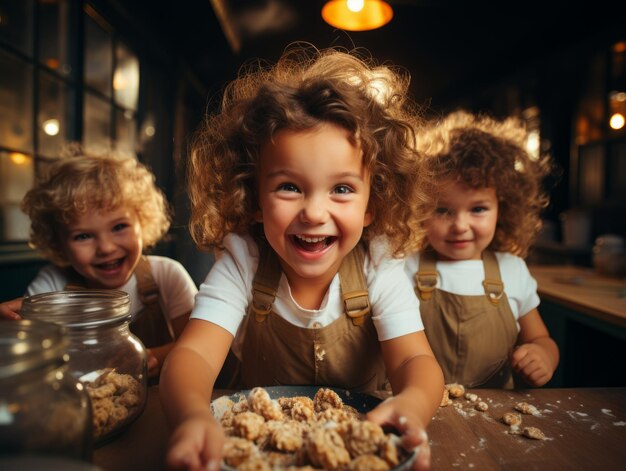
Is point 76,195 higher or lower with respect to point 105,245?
higher

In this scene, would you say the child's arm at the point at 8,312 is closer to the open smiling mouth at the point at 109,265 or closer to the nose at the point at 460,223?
the open smiling mouth at the point at 109,265

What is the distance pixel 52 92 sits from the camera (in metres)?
2.25

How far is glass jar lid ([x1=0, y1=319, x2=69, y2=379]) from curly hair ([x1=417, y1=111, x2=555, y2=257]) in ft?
3.36

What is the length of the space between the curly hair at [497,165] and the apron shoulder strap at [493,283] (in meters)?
0.09

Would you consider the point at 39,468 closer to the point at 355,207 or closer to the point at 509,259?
the point at 355,207

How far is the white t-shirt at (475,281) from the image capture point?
53.9 inches

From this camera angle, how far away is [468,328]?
4.42 feet

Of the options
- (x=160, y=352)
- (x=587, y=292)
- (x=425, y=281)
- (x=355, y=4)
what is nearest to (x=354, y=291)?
(x=425, y=281)

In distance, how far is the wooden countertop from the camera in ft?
5.15

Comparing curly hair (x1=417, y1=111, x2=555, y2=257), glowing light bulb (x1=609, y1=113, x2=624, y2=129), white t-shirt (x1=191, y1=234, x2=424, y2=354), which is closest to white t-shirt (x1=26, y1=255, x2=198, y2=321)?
white t-shirt (x1=191, y1=234, x2=424, y2=354)

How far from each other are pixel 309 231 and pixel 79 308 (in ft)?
1.40

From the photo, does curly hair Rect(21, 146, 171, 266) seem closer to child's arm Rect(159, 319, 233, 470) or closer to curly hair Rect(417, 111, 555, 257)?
child's arm Rect(159, 319, 233, 470)

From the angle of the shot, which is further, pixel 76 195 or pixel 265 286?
pixel 76 195

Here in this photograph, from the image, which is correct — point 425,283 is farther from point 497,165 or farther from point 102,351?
point 102,351
